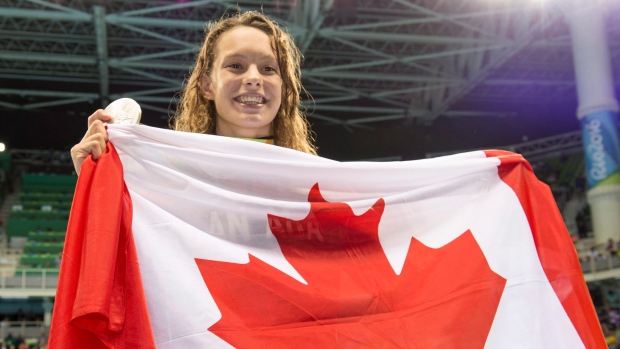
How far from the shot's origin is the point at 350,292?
6.29 feet

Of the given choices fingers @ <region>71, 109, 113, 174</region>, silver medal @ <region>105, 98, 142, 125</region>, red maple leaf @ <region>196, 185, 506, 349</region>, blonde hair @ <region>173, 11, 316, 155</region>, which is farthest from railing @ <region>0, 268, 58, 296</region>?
red maple leaf @ <region>196, 185, 506, 349</region>

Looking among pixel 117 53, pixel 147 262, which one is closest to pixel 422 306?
pixel 147 262

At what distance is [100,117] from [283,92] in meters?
0.60

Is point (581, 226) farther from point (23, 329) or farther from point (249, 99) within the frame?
point (249, 99)

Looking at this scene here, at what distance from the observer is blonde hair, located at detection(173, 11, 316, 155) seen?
2264mm

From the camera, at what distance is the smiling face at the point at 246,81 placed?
7.08 ft

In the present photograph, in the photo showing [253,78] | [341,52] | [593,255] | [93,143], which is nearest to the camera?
[93,143]

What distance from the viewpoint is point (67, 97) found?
2000 cm

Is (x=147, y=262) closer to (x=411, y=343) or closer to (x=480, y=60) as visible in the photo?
(x=411, y=343)

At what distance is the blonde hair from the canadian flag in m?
0.23

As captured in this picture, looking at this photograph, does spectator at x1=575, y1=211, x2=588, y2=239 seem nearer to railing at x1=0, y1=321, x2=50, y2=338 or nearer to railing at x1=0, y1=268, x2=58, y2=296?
railing at x1=0, y1=268, x2=58, y2=296

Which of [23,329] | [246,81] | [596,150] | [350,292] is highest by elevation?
[596,150]

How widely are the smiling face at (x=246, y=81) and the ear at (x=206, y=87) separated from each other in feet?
0.24

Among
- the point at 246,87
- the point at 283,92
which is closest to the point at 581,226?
the point at 283,92
